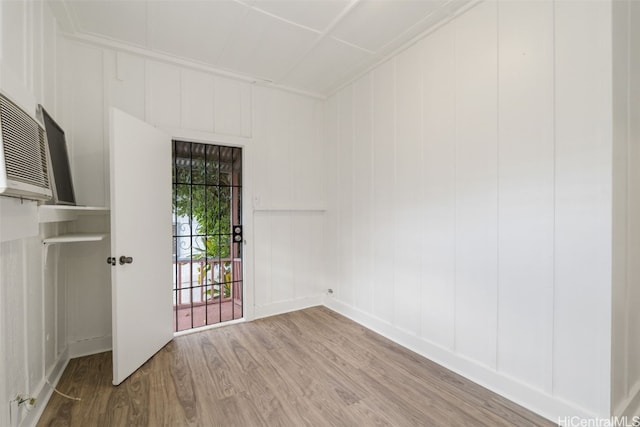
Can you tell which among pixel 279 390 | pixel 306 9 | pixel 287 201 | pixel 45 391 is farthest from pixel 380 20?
pixel 45 391

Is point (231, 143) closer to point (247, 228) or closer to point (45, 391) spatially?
point (247, 228)

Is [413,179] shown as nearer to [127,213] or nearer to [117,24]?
[127,213]

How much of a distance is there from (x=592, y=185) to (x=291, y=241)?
2850mm

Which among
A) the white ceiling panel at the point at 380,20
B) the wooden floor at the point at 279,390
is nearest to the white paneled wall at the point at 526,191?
the wooden floor at the point at 279,390

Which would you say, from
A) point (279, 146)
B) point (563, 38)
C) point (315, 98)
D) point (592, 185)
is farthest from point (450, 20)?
point (279, 146)

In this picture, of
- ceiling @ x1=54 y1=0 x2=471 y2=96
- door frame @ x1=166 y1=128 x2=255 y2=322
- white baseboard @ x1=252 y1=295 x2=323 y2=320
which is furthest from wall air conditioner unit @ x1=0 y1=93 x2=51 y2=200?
white baseboard @ x1=252 y1=295 x2=323 y2=320

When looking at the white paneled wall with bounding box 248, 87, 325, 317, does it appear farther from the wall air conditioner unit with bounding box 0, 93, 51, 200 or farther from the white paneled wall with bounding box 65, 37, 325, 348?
Result: the wall air conditioner unit with bounding box 0, 93, 51, 200

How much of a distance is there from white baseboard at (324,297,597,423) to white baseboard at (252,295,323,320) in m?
0.92

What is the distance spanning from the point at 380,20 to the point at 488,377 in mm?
2905

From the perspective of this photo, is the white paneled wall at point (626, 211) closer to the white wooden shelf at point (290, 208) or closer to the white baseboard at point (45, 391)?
the white wooden shelf at point (290, 208)

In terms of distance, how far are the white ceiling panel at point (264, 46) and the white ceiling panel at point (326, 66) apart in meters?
0.14

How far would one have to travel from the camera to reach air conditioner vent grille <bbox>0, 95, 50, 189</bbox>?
3.82 feet

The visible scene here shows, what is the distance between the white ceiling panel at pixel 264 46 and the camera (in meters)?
2.40

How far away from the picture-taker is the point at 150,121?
2.81 m
